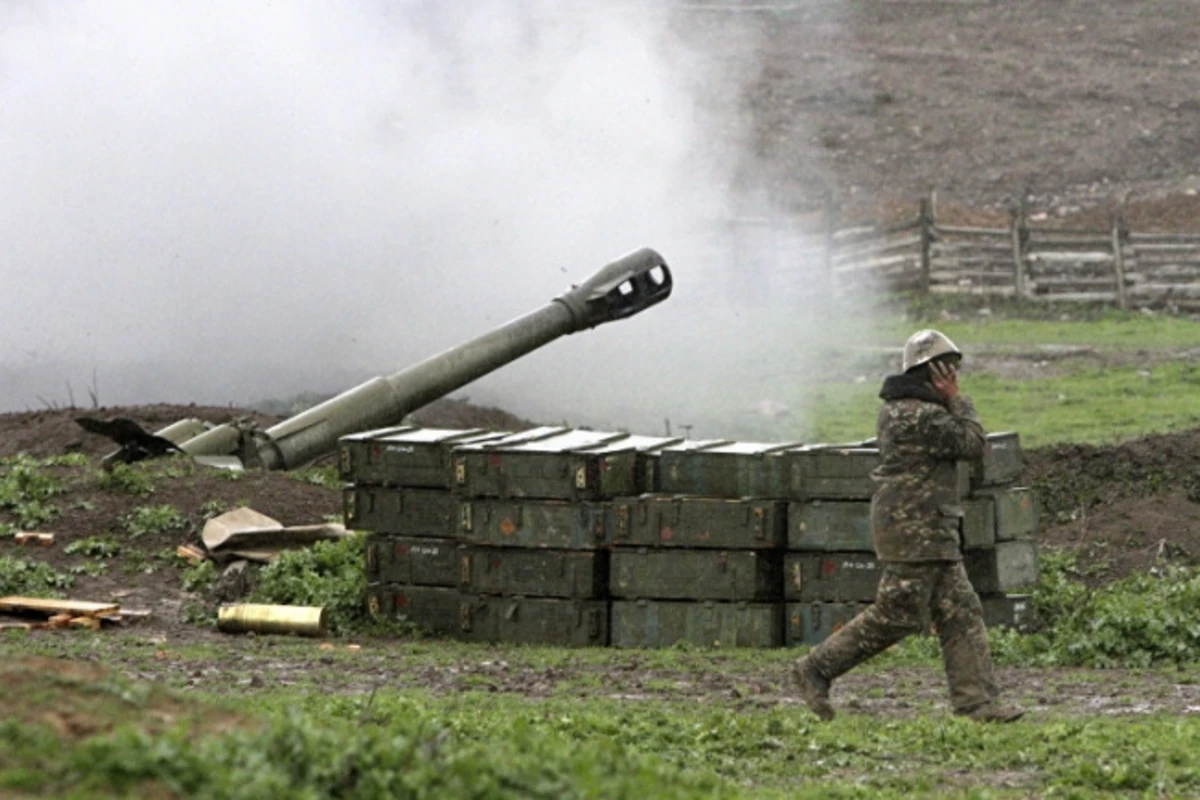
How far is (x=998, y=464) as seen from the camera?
16766mm

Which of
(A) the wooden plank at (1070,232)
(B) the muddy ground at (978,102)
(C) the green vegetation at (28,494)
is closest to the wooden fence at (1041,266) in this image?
(A) the wooden plank at (1070,232)

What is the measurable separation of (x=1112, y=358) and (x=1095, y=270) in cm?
597

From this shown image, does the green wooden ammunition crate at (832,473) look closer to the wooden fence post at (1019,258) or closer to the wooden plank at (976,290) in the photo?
the wooden plank at (976,290)

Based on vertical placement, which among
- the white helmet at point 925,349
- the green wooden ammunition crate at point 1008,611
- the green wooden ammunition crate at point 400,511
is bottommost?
the green wooden ammunition crate at point 1008,611

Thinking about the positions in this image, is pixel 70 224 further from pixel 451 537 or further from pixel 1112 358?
pixel 1112 358

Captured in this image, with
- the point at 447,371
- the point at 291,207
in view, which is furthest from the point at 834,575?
the point at 291,207

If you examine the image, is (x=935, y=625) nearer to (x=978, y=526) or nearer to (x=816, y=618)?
(x=978, y=526)

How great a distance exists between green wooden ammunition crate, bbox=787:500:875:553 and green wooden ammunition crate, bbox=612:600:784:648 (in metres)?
0.55

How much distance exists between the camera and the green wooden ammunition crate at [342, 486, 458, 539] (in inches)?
698

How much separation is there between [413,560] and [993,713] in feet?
19.7

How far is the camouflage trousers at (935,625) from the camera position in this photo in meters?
13.0

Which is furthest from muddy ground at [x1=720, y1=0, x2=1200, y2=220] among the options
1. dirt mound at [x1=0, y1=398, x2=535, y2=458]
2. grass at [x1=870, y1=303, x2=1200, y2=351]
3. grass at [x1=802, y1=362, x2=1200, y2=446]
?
dirt mound at [x1=0, y1=398, x2=535, y2=458]

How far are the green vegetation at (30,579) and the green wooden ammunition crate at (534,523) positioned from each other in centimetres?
357

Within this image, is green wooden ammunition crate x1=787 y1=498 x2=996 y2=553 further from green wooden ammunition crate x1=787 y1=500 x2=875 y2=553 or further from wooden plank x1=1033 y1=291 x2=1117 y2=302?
wooden plank x1=1033 y1=291 x2=1117 y2=302
